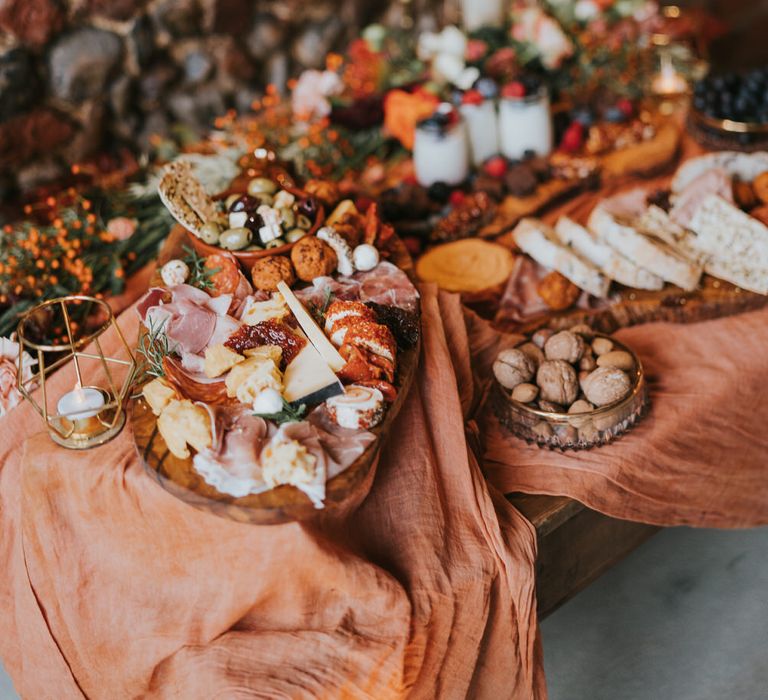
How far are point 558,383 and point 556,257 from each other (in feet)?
1.88

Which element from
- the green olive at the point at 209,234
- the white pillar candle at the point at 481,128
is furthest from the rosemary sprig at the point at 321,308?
the white pillar candle at the point at 481,128

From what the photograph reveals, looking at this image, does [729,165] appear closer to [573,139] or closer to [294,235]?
[573,139]

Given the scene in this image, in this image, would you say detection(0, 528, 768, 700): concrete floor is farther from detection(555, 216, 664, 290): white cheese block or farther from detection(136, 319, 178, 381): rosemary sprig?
detection(136, 319, 178, 381): rosemary sprig

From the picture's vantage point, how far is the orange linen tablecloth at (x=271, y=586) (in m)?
1.58

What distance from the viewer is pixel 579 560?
2.06 meters

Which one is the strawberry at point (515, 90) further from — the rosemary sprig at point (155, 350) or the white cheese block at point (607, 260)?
the rosemary sprig at point (155, 350)

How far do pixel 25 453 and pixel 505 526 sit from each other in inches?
42.6

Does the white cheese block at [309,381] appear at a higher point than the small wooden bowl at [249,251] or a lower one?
lower

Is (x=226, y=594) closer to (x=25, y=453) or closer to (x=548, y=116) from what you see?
(x=25, y=453)

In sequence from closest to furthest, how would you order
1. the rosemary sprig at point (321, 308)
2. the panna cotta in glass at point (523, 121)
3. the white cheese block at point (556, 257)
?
the rosemary sprig at point (321, 308) → the white cheese block at point (556, 257) → the panna cotta in glass at point (523, 121)

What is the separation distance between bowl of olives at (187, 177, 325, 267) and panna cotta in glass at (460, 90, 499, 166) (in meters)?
1.02

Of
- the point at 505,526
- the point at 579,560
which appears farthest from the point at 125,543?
the point at 579,560

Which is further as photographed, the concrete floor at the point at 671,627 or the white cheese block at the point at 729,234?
the white cheese block at the point at 729,234

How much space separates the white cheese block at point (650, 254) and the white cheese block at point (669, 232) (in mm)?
43
